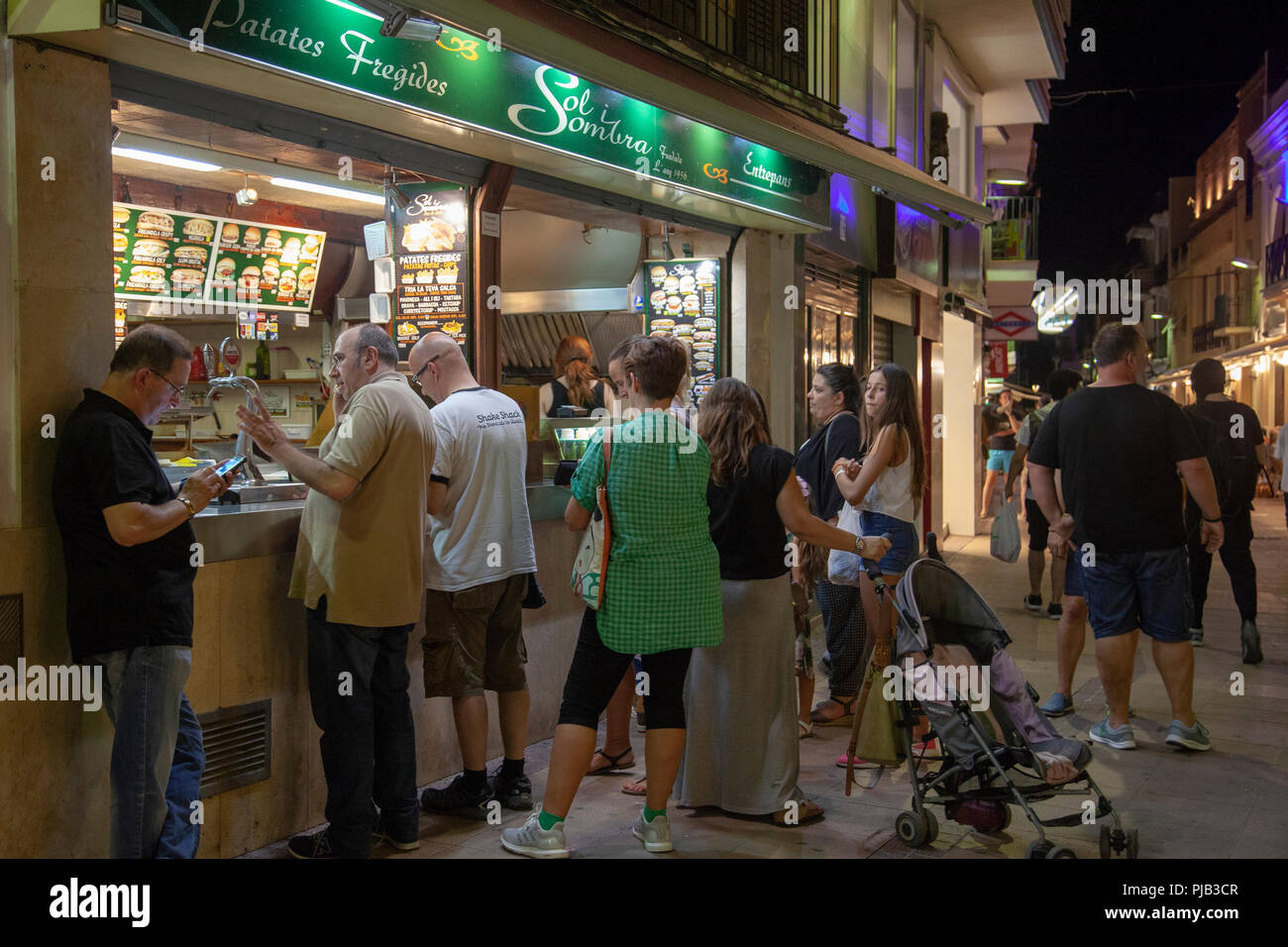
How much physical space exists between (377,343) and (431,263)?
2.07 meters

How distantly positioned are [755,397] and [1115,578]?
2.43m

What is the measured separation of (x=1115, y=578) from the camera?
6.20m

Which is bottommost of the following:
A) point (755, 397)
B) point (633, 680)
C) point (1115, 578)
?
point (633, 680)

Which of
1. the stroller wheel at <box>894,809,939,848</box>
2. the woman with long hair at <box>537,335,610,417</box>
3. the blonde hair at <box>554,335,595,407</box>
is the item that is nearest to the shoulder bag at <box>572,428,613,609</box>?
the stroller wheel at <box>894,809,939,848</box>

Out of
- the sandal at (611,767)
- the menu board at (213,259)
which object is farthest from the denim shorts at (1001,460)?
the sandal at (611,767)

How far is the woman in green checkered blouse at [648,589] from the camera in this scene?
448 centimetres

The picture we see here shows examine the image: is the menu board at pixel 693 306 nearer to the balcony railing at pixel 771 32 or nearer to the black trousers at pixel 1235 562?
the balcony railing at pixel 771 32

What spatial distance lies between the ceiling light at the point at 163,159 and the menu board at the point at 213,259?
46cm

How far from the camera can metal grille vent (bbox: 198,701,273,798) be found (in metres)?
4.57
